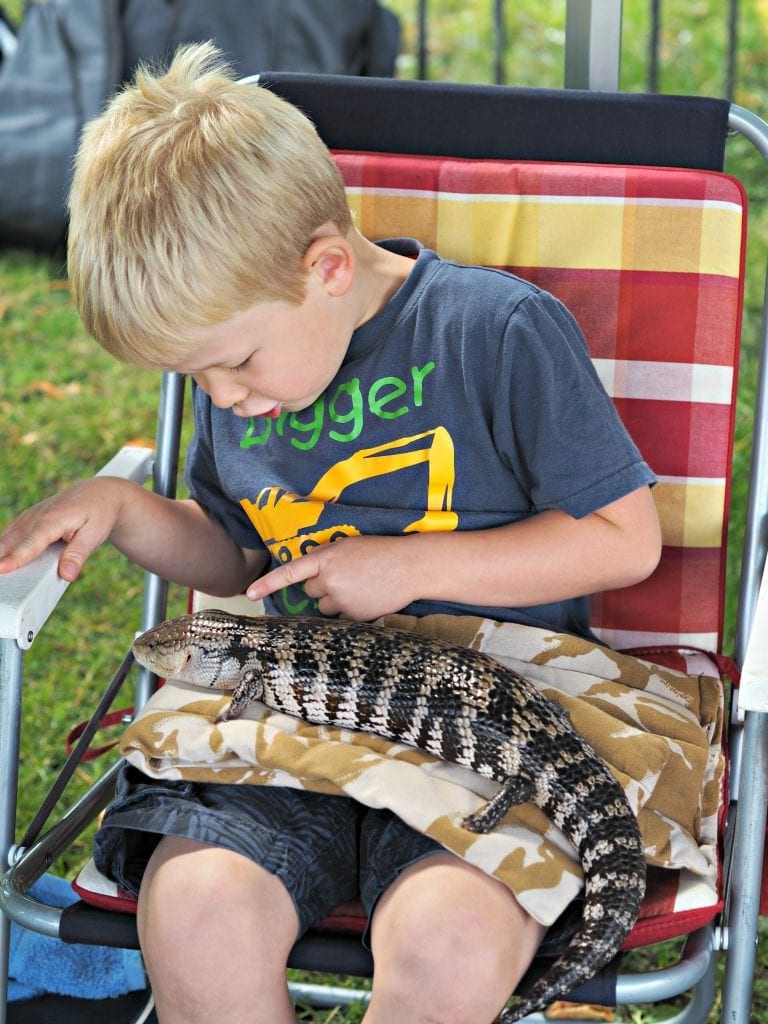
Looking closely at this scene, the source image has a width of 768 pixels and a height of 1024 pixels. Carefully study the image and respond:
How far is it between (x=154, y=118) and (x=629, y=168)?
0.78 meters

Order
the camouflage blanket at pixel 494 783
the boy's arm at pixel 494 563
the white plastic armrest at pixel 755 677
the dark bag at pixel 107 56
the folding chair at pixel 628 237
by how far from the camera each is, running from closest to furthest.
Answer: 1. the white plastic armrest at pixel 755 677
2. the camouflage blanket at pixel 494 783
3. the boy's arm at pixel 494 563
4. the folding chair at pixel 628 237
5. the dark bag at pixel 107 56

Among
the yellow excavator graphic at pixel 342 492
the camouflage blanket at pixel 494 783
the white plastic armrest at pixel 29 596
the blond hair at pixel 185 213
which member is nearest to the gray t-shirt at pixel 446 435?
the yellow excavator graphic at pixel 342 492

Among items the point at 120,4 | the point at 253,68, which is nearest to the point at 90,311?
the point at 253,68

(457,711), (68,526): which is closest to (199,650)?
(68,526)

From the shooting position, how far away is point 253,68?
445 centimetres

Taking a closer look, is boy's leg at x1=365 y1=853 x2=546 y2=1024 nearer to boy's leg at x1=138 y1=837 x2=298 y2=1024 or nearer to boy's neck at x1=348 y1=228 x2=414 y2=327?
boy's leg at x1=138 y1=837 x2=298 y2=1024

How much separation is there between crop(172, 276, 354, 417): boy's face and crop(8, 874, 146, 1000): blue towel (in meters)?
0.94

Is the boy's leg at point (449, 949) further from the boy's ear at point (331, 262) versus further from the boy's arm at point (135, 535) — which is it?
the boy's ear at point (331, 262)

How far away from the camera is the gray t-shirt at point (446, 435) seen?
1.72 m

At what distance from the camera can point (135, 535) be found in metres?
1.93

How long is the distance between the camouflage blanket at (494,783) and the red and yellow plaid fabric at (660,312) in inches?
12.0

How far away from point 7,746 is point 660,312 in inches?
44.5

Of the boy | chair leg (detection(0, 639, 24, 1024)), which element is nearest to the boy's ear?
the boy

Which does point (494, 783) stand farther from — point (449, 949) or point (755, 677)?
point (755, 677)
